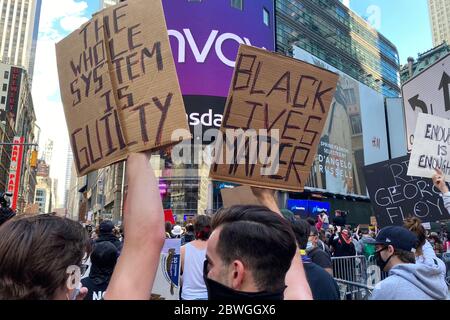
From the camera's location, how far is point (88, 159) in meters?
2.24

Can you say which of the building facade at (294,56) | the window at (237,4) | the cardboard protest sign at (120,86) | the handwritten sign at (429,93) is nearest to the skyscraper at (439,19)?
the building facade at (294,56)

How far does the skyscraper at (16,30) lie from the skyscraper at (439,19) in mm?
123461

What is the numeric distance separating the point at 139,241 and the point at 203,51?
2865 centimetres

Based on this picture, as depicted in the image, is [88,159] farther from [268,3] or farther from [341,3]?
[341,3]

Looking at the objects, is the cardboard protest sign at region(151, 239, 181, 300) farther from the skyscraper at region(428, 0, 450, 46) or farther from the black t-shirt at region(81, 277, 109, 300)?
the skyscraper at region(428, 0, 450, 46)

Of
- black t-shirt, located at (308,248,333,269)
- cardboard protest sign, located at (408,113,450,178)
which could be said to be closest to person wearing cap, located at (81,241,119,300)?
black t-shirt, located at (308,248,333,269)

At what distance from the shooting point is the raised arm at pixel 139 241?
1.30 meters

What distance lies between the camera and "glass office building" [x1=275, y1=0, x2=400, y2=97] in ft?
161

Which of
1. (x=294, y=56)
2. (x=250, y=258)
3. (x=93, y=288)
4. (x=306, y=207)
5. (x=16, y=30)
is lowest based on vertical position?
(x=93, y=288)

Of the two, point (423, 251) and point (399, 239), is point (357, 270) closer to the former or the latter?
point (423, 251)

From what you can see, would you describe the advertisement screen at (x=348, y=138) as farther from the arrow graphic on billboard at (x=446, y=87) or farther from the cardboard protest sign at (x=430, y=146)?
the cardboard protest sign at (x=430, y=146)

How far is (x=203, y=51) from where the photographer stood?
28719 mm

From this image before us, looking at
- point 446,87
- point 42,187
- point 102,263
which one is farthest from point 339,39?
point 42,187

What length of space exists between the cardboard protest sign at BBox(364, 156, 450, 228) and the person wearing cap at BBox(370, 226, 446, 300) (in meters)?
3.01
